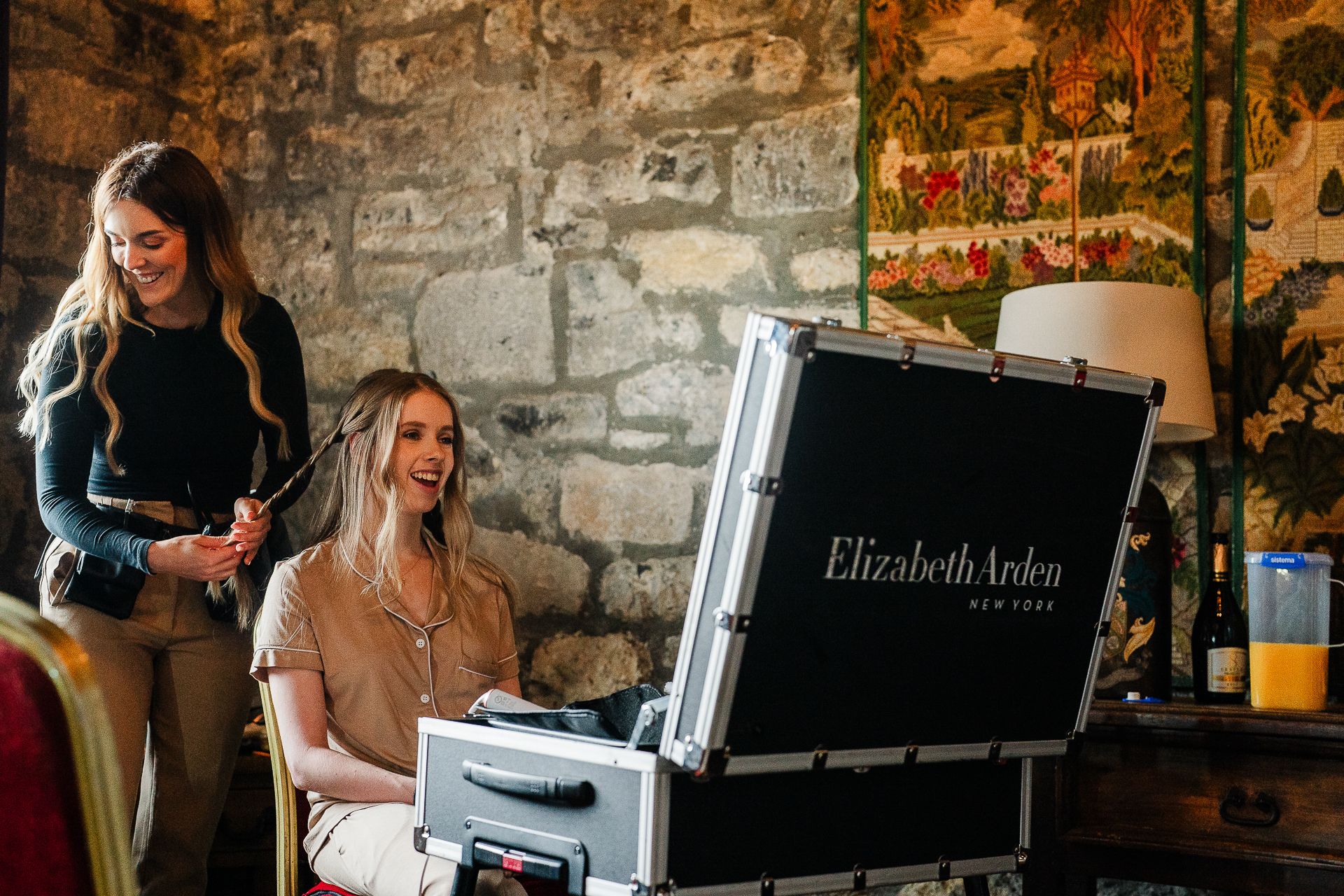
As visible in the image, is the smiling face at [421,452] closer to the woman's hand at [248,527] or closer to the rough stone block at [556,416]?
the woman's hand at [248,527]

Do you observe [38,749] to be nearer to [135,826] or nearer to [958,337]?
[135,826]

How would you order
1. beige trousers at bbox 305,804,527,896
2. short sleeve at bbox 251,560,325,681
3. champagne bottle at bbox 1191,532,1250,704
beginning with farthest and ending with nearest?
1. champagne bottle at bbox 1191,532,1250,704
2. short sleeve at bbox 251,560,325,681
3. beige trousers at bbox 305,804,527,896

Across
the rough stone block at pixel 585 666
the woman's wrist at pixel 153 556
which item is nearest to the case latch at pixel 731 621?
the woman's wrist at pixel 153 556

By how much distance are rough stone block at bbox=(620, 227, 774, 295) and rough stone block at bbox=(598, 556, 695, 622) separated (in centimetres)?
64

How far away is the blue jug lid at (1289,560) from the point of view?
1.88m

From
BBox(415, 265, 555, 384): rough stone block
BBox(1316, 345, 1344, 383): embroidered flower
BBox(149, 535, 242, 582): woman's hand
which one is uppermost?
BBox(415, 265, 555, 384): rough stone block

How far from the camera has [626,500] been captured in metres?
2.78

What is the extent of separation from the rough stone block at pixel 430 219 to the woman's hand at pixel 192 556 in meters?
1.19

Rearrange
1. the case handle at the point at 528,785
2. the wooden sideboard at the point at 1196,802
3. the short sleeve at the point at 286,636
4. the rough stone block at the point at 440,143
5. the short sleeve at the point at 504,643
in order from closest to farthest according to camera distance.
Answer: the case handle at the point at 528,785
the wooden sideboard at the point at 1196,802
the short sleeve at the point at 286,636
the short sleeve at the point at 504,643
the rough stone block at the point at 440,143

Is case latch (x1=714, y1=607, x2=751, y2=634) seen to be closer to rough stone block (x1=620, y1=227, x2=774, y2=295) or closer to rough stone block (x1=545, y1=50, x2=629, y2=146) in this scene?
rough stone block (x1=620, y1=227, x2=774, y2=295)

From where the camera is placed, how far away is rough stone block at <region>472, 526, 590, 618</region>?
2.82m

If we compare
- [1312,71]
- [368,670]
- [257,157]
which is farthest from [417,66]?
[1312,71]

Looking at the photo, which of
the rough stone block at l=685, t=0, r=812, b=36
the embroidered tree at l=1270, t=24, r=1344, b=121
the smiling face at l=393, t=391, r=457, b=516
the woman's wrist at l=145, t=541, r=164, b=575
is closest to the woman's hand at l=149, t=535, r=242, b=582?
the woman's wrist at l=145, t=541, r=164, b=575

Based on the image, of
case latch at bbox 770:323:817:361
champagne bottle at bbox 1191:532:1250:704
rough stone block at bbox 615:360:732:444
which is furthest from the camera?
rough stone block at bbox 615:360:732:444
